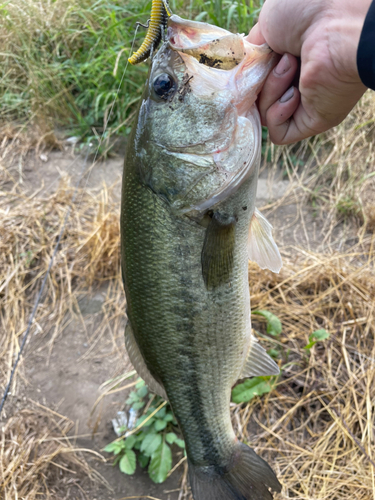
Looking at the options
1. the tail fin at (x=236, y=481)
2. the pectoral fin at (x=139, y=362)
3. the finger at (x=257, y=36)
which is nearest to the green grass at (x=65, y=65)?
the finger at (x=257, y=36)

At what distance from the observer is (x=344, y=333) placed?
7.94 feet

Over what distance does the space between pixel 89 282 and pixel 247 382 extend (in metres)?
1.63

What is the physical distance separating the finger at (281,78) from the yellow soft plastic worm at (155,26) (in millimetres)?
394

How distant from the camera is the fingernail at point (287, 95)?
4.19 ft

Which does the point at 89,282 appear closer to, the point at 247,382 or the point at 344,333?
the point at 247,382

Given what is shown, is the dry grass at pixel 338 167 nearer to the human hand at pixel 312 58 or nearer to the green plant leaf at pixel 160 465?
the human hand at pixel 312 58

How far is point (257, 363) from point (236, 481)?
0.47 m

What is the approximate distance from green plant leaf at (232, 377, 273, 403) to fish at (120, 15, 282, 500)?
659 millimetres

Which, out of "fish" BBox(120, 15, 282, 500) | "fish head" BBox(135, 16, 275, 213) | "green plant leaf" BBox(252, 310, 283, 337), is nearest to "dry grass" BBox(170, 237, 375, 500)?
"green plant leaf" BBox(252, 310, 283, 337)

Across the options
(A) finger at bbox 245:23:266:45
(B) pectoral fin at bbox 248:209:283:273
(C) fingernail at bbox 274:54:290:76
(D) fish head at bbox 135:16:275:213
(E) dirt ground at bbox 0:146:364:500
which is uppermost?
(A) finger at bbox 245:23:266:45

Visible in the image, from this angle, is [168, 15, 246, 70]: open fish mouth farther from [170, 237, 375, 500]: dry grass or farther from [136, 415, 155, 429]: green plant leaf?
[136, 415, 155, 429]: green plant leaf

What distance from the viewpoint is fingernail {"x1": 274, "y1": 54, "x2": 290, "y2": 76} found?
1190mm

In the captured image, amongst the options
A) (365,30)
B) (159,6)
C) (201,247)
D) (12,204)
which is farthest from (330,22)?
(12,204)

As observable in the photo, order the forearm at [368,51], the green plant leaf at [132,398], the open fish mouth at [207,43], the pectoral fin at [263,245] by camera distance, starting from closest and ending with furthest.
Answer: the forearm at [368,51] < the open fish mouth at [207,43] < the pectoral fin at [263,245] < the green plant leaf at [132,398]
